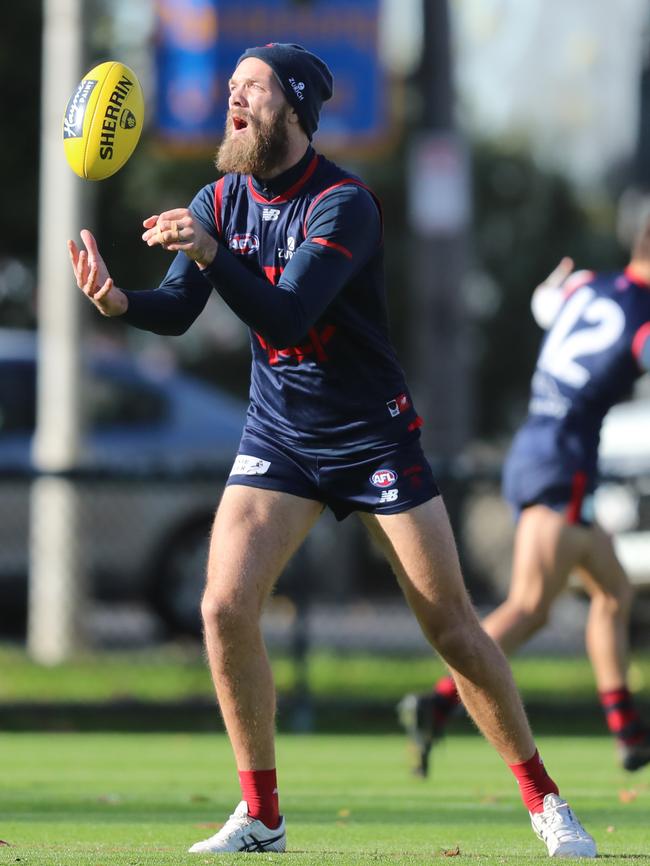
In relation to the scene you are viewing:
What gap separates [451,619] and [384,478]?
18.2 inches

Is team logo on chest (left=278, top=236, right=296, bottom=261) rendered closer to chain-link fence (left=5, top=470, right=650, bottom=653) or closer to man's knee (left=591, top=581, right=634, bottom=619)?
man's knee (left=591, top=581, right=634, bottom=619)

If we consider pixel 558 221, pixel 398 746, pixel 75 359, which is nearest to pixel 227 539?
pixel 398 746

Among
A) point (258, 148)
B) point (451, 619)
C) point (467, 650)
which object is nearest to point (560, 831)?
point (467, 650)

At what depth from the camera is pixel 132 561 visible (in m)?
13.0

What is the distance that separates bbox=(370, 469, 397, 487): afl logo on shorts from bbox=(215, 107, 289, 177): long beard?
3.09ft

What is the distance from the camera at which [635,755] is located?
827 cm

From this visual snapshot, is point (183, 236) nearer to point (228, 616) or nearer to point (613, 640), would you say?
point (228, 616)

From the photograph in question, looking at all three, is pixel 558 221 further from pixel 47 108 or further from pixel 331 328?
pixel 331 328

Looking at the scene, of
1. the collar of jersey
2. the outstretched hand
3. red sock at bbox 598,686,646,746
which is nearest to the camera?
the collar of jersey

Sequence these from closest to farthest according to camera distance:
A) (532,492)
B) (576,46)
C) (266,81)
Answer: (266,81)
(532,492)
(576,46)

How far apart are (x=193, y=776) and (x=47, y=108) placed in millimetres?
5990

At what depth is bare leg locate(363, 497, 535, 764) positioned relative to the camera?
5617 millimetres

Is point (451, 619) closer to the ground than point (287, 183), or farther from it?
closer to the ground

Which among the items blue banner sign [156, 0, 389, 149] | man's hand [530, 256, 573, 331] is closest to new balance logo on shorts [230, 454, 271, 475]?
→ man's hand [530, 256, 573, 331]
